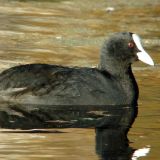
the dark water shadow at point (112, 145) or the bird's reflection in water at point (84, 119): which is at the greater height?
the dark water shadow at point (112, 145)

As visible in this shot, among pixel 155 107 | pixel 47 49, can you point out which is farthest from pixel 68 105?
pixel 47 49

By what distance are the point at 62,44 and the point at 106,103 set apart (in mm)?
4917

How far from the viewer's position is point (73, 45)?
57.3 feet

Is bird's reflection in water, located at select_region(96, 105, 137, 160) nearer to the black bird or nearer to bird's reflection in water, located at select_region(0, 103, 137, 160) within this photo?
bird's reflection in water, located at select_region(0, 103, 137, 160)

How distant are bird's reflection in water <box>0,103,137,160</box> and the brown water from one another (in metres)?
0.15

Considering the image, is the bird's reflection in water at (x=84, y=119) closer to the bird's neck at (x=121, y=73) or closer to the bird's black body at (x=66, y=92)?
the bird's black body at (x=66, y=92)

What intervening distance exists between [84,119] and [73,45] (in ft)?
18.8

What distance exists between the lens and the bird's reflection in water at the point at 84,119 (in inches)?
416

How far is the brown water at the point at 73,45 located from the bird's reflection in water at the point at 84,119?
0.48 feet

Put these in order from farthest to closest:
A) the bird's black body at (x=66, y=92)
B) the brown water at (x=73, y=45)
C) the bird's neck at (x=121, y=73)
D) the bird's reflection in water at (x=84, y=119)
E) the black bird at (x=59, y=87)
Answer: the bird's neck at (x=121, y=73)
the black bird at (x=59, y=87)
the bird's black body at (x=66, y=92)
the bird's reflection in water at (x=84, y=119)
the brown water at (x=73, y=45)

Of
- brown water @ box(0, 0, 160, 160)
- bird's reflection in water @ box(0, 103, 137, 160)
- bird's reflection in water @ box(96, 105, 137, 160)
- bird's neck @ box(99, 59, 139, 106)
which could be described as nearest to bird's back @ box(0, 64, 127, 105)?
bird's reflection in water @ box(0, 103, 137, 160)

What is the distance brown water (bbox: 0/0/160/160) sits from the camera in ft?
33.0

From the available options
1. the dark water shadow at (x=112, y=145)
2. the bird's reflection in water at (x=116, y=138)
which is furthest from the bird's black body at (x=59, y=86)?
the dark water shadow at (x=112, y=145)

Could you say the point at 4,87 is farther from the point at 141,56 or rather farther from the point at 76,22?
the point at 76,22
